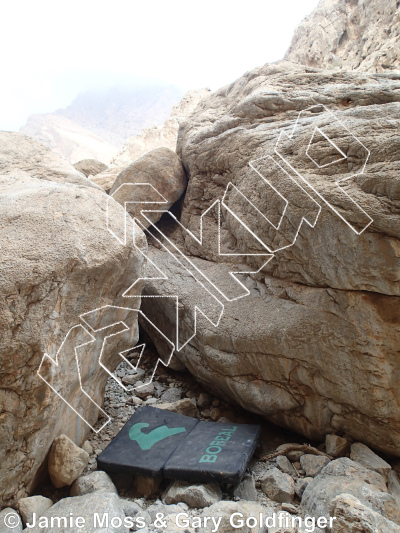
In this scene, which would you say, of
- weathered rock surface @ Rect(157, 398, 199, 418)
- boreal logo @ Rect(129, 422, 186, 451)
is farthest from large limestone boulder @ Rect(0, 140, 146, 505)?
weathered rock surface @ Rect(157, 398, 199, 418)

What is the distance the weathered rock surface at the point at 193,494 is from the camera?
1.96 metres

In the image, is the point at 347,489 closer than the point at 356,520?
No

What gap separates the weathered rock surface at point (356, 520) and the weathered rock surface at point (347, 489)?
161 mm

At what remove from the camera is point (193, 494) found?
77.7 inches

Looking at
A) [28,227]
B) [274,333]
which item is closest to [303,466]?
[274,333]

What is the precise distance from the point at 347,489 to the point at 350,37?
6.22 metres

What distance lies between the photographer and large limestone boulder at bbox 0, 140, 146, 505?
1832 millimetres

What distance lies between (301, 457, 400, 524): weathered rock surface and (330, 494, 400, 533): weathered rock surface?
0.16 m

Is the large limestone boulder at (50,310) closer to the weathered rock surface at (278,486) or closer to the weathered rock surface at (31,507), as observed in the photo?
the weathered rock surface at (31,507)

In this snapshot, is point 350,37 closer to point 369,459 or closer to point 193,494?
point 369,459

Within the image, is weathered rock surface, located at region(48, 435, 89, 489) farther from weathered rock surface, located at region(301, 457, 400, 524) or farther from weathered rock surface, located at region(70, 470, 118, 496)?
weathered rock surface, located at region(301, 457, 400, 524)
